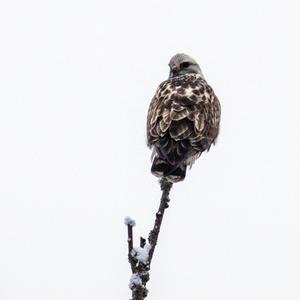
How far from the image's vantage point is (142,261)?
4758mm

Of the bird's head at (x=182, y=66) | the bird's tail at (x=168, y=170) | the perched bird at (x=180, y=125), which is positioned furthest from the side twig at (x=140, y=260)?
the bird's head at (x=182, y=66)

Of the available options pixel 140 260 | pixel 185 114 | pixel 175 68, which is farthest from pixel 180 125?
pixel 140 260

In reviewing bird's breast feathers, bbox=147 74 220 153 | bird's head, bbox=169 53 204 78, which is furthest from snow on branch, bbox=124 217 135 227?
bird's head, bbox=169 53 204 78

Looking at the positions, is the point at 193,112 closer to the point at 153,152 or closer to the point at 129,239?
the point at 153,152

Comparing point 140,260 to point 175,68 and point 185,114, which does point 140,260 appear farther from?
point 175,68

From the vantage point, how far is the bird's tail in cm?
784

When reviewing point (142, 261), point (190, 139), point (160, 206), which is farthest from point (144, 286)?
point (190, 139)

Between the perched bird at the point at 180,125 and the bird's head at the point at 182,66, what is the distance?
1659 millimetres

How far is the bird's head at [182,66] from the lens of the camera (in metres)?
12.1

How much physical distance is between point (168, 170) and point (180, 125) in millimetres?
1162

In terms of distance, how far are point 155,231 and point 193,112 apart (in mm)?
4618

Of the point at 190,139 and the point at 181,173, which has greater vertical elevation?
the point at 190,139

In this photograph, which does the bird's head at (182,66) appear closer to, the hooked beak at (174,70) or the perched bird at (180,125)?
the hooked beak at (174,70)

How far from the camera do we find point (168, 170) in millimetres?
8094
